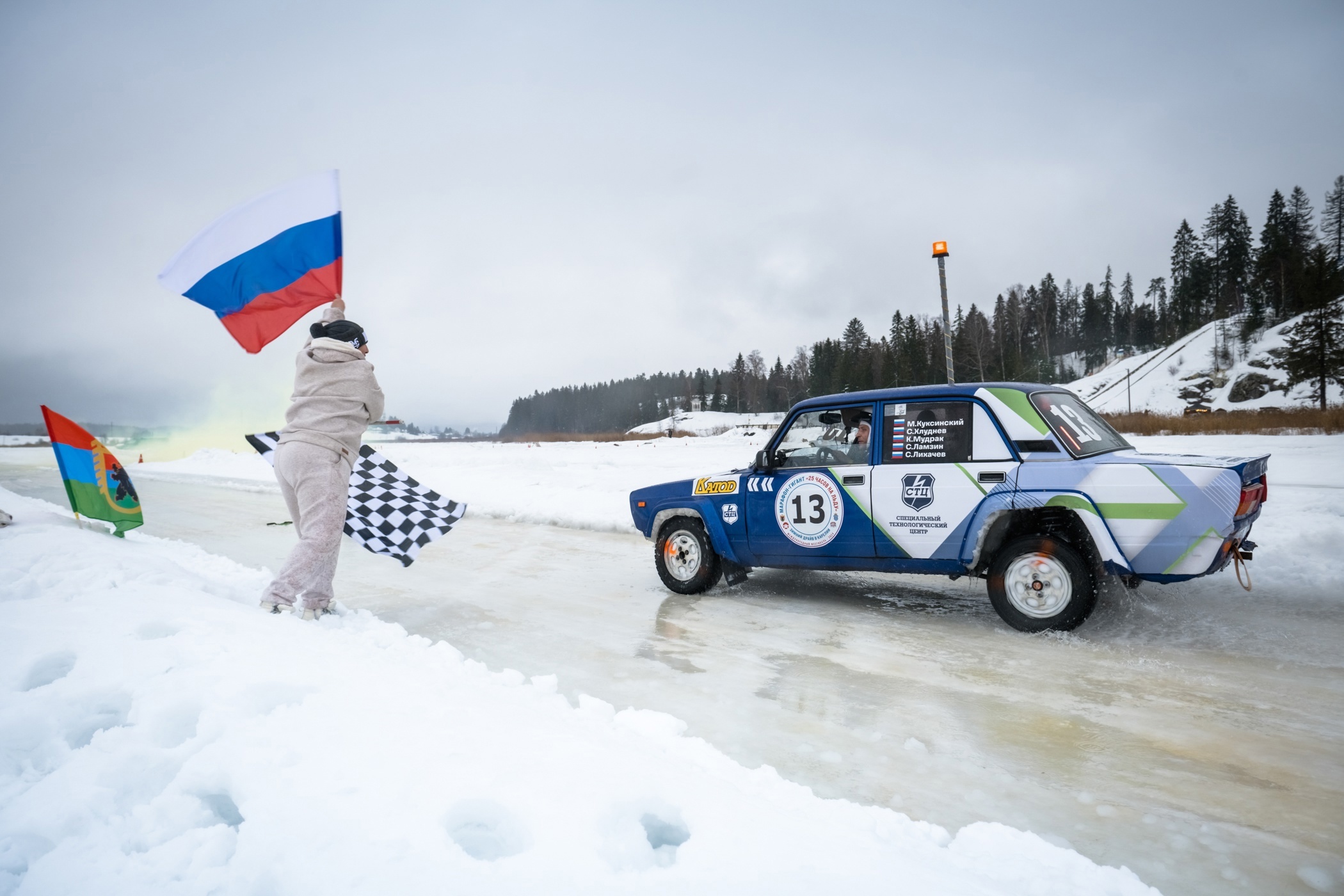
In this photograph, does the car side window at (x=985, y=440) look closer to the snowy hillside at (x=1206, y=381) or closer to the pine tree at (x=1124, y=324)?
the snowy hillside at (x=1206, y=381)

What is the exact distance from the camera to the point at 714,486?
588 cm

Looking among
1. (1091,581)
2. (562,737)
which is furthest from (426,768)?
(1091,581)

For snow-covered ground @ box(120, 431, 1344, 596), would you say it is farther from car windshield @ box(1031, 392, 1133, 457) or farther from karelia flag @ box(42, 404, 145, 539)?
karelia flag @ box(42, 404, 145, 539)

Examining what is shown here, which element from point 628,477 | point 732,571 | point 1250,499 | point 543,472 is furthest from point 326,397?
point 543,472

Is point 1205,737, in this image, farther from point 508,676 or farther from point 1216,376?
point 1216,376

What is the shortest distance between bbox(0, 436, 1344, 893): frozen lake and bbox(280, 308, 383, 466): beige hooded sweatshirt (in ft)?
5.10

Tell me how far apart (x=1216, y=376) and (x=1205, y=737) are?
6802 cm

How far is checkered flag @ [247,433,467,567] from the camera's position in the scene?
18.4 ft

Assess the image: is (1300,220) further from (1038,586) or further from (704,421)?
(1038,586)

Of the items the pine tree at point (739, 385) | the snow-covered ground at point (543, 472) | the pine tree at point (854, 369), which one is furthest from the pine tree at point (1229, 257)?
the snow-covered ground at point (543, 472)

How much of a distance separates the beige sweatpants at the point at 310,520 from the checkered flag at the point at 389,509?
1096 millimetres

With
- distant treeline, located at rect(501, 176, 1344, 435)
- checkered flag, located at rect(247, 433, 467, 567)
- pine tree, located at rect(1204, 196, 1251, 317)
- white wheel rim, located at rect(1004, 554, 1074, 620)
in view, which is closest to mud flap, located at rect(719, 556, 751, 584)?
white wheel rim, located at rect(1004, 554, 1074, 620)

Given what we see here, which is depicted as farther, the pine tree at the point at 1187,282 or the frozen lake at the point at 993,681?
the pine tree at the point at 1187,282

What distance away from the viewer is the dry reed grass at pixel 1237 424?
20.7 m
